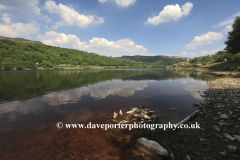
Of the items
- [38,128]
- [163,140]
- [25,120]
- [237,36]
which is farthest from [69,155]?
[237,36]

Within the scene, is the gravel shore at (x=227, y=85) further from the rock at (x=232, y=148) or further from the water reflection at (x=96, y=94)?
the rock at (x=232, y=148)

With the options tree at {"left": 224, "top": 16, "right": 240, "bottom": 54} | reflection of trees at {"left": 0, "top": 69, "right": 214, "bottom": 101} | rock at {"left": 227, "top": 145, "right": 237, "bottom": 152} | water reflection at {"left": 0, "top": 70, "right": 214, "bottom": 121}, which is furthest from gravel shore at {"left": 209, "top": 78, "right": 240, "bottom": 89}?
tree at {"left": 224, "top": 16, "right": 240, "bottom": 54}

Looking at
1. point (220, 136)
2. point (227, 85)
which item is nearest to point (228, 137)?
point (220, 136)

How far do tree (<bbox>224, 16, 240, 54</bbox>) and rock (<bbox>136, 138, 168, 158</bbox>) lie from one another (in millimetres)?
91668

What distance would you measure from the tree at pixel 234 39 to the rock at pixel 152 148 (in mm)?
91668

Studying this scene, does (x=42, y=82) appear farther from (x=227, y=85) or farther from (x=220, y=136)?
(x=227, y=85)

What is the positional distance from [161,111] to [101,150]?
9.17m

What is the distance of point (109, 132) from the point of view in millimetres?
8820

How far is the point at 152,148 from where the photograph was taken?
6.23 metres

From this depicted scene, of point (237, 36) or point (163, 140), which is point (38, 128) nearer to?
point (163, 140)

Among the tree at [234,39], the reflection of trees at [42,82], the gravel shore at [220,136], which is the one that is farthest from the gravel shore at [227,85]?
the tree at [234,39]

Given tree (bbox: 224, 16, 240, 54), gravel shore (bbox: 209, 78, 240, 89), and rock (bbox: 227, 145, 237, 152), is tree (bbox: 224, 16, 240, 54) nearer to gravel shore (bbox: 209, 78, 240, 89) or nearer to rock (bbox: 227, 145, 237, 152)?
gravel shore (bbox: 209, 78, 240, 89)

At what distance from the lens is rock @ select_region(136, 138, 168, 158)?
5871 millimetres

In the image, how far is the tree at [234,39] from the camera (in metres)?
61.1
